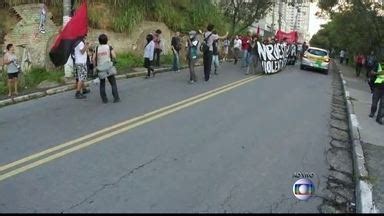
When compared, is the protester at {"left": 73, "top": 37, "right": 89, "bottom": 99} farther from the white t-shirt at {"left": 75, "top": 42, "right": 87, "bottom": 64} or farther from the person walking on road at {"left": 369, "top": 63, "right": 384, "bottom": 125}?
the person walking on road at {"left": 369, "top": 63, "right": 384, "bottom": 125}

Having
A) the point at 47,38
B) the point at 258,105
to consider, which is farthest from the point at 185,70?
the point at 258,105

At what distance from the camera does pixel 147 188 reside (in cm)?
592

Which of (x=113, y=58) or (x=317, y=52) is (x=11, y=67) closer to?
(x=113, y=58)

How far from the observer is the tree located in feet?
117

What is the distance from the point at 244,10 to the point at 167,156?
30.1m

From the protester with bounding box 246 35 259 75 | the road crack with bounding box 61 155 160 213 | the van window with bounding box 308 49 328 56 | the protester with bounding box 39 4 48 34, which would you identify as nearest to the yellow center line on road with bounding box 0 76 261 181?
the road crack with bounding box 61 155 160 213

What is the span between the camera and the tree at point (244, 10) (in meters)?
35.5

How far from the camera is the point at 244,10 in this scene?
36.0 metres

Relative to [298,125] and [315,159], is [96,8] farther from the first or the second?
[315,159]

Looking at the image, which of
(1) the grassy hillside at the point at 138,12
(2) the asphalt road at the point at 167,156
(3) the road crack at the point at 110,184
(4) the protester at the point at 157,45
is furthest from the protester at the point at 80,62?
(4) the protester at the point at 157,45

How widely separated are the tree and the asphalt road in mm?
23320

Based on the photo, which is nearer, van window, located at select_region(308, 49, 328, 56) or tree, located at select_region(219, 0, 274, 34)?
van window, located at select_region(308, 49, 328, 56)

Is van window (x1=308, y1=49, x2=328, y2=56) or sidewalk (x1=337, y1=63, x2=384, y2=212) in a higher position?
van window (x1=308, y1=49, x2=328, y2=56)

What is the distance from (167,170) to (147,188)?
75 centimetres
